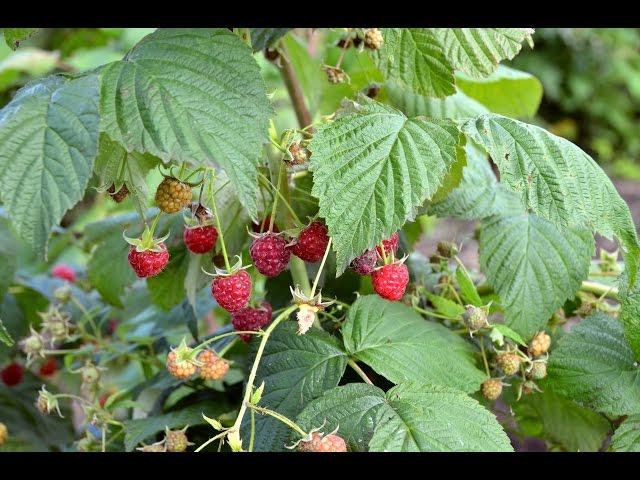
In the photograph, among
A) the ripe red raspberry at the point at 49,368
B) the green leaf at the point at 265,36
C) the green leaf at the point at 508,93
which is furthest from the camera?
the ripe red raspberry at the point at 49,368

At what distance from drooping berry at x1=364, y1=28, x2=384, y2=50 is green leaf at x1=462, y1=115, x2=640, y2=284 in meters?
0.15

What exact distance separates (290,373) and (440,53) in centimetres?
36

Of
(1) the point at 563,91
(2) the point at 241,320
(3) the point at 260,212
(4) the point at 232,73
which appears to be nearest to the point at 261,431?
(2) the point at 241,320

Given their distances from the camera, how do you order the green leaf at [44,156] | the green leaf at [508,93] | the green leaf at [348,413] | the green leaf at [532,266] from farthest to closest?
the green leaf at [508,93]
the green leaf at [532,266]
the green leaf at [348,413]
the green leaf at [44,156]

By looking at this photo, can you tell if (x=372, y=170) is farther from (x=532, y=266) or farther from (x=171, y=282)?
(x=171, y=282)

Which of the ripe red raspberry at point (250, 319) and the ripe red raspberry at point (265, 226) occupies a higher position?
the ripe red raspberry at point (265, 226)

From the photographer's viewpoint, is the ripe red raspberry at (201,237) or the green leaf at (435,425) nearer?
the green leaf at (435,425)

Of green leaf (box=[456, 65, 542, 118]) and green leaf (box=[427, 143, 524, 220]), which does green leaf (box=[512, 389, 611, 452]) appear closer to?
green leaf (box=[427, 143, 524, 220])

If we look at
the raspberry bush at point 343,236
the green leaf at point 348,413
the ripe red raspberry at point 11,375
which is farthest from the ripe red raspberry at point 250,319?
the ripe red raspberry at point 11,375

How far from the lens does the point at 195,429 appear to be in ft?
3.15

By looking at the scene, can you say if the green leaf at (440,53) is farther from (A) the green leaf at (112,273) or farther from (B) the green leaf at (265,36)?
(A) the green leaf at (112,273)

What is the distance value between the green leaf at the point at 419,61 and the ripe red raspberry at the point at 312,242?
0.60ft

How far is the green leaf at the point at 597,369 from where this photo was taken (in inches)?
33.3

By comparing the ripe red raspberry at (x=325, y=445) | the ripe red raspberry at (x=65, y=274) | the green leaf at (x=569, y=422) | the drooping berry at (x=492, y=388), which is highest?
the ripe red raspberry at (x=325, y=445)
